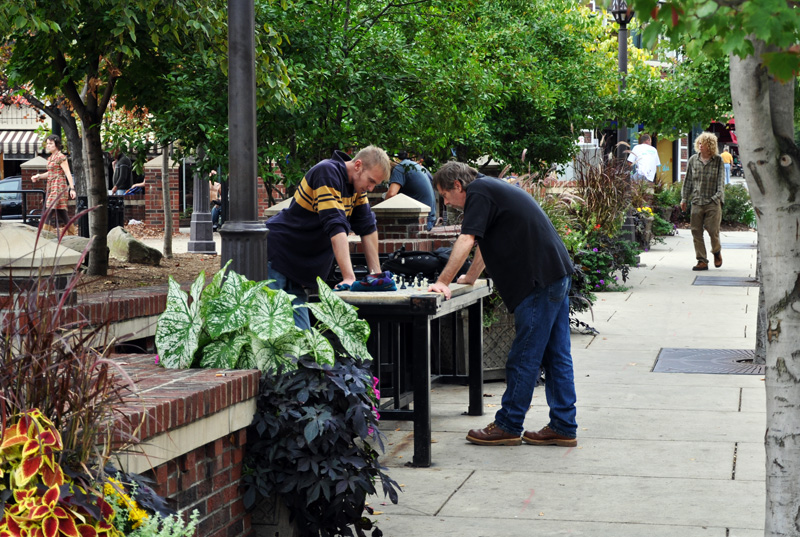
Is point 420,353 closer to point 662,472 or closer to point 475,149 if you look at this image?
point 662,472

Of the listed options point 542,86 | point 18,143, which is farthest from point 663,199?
point 18,143

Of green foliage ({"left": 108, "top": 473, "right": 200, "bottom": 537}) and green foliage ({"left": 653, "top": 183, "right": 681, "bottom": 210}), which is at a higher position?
green foliage ({"left": 653, "top": 183, "right": 681, "bottom": 210})

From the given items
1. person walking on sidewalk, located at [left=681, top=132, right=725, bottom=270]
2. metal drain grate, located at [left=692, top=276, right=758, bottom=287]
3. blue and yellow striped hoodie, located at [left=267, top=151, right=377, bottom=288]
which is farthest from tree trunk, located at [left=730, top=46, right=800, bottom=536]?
person walking on sidewalk, located at [left=681, top=132, right=725, bottom=270]

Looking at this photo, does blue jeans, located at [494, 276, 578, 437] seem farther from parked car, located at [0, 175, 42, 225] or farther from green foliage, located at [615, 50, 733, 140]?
parked car, located at [0, 175, 42, 225]

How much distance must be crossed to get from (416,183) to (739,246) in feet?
41.7

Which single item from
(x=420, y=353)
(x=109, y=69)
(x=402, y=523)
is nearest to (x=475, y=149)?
(x=109, y=69)

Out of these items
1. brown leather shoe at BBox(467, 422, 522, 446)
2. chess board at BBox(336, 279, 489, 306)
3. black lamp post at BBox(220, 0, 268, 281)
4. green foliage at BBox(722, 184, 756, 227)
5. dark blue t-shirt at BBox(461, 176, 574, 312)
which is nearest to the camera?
black lamp post at BBox(220, 0, 268, 281)

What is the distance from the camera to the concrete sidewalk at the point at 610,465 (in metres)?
5.19

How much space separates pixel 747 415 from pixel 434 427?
7.64 feet

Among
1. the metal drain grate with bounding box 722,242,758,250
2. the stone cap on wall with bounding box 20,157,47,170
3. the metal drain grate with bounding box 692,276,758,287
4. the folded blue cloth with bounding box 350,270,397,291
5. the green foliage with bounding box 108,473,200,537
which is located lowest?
the metal drain grate with bounding box 692,276,758,287

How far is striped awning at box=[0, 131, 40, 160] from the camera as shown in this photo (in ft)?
123

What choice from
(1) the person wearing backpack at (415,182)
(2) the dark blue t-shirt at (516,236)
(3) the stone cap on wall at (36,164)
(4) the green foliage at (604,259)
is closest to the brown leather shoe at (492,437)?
(2) the dark blue t-shirt at (516,236)

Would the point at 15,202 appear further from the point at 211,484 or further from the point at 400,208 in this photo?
the point at 211,484

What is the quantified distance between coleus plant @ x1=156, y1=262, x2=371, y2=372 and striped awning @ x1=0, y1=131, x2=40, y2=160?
3463 centimetres
